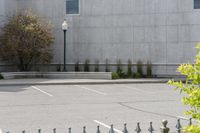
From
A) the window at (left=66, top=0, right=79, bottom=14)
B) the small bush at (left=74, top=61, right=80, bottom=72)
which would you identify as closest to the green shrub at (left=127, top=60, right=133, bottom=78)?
the small bush at (left=74, top=61, right=80, bottom=72)

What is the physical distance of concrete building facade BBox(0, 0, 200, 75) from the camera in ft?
100.0

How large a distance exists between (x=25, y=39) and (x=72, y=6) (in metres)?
4.96

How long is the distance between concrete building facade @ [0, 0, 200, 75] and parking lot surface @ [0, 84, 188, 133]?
1164cm

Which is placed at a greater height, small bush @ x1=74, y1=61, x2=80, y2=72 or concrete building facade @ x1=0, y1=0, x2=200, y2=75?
concrete building facade @ x1=0, y1=0, x2=200, y2=75

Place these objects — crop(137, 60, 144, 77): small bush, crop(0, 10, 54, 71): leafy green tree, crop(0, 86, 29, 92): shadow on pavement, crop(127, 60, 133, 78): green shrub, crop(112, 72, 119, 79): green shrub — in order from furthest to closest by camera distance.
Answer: crop(137, 60, 144, 77): small bush < crop(127, 60, 133, 78): green shrub < crop(0, 10, 54, 71): leafy green tree < crop(112, 72, 119, 79): green shrub < crop(0, 86, 29, 92): shadow on pavement

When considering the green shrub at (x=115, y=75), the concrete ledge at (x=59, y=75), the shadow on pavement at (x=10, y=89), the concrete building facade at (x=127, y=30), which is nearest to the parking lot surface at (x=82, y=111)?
the shadow on pavement at (x=10, y=89)

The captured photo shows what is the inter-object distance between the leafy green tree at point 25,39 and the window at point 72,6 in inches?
96.1

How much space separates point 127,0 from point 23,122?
2159cm

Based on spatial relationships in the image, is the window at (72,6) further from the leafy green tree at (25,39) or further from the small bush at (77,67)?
the small bush at (77,67)

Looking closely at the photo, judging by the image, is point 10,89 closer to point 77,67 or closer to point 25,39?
point 25,39

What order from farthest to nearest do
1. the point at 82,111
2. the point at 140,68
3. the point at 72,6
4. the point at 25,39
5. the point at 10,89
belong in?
1. the point at 72,6
2. the point at 140,68
3. the point at 25,39
4. the point at 10,89
5. the point at 82,111

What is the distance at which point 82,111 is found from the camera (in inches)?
545

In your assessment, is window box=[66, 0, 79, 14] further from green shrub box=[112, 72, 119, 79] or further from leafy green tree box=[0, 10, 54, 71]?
green shrub box=[112, 72, 119, 79]

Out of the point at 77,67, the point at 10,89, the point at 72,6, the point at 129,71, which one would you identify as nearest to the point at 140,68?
the point at 129,71
